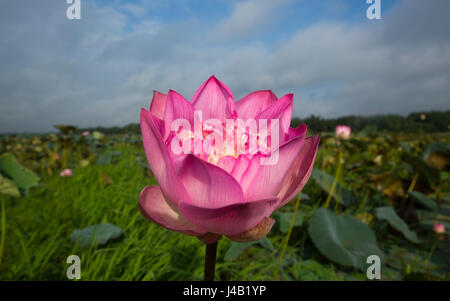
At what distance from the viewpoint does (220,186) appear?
8.8 inches

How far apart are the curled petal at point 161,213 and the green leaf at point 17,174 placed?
748 mm

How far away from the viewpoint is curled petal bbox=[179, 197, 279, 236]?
21 centimetres

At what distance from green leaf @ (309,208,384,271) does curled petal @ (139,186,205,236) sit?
1.04 m

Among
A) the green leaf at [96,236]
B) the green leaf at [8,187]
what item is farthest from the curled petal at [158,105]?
the green leaf at [96,236]

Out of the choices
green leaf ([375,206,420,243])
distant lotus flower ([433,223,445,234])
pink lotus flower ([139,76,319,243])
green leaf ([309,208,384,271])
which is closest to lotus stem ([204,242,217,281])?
pink lotus flower ([139,76,319,243])

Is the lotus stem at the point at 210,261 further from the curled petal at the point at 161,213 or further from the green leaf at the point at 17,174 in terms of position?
the green leaf at the point at 17,174

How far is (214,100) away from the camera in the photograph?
0.31 m

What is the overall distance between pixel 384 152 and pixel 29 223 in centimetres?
A: 290

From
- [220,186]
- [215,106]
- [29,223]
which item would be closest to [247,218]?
[220,186]

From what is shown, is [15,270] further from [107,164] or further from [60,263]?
[107,164]

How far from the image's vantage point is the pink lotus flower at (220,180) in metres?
0.22

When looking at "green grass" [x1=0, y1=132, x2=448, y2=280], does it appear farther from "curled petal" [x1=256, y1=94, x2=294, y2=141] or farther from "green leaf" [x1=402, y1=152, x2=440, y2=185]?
"curled petal" [x1=256, y1=94, x2=294, y2=141]

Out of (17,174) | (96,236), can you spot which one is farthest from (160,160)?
(96,236)
